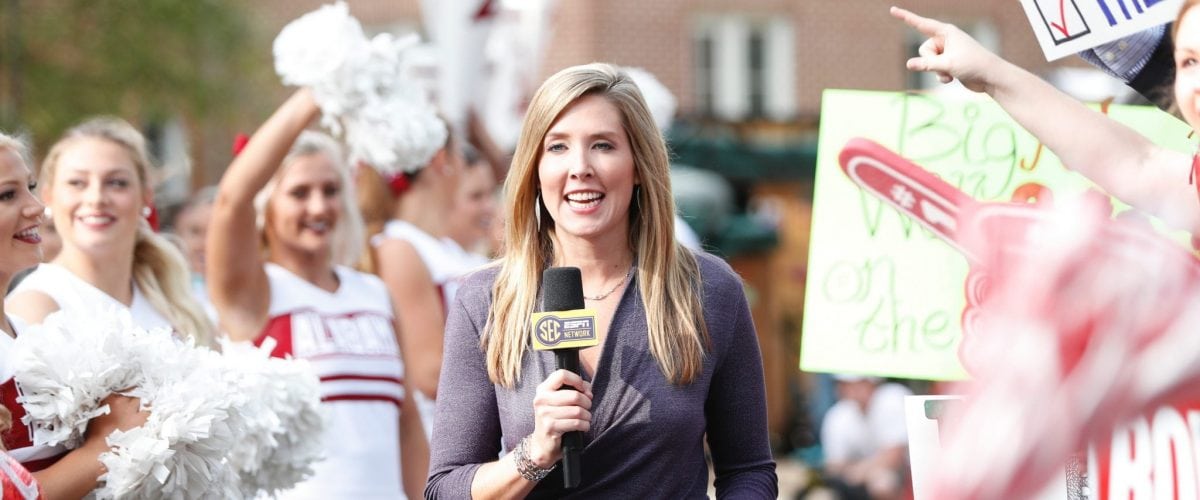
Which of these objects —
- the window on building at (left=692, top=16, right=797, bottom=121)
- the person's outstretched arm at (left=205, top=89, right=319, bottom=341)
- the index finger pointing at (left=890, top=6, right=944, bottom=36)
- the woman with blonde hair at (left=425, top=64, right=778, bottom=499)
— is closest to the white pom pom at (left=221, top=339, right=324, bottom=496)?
the person's outstretched arm at (left=205, top=89, right=319, bottom=341)

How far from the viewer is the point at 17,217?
128 inches

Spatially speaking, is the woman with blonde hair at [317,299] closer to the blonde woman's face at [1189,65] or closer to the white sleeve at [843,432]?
the blonde woman's face at [1189,65]

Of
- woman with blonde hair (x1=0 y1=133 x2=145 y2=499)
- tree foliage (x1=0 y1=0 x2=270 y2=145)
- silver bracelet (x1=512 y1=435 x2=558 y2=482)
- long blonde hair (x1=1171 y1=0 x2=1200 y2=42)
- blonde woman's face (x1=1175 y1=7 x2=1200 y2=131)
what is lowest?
silver bracelet (x1=512 y1=435 x2=558 y2=482)

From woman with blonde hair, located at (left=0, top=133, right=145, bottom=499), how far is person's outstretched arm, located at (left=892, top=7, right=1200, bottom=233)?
1902 mm

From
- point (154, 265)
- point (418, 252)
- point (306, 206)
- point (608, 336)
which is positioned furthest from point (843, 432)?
point (608, 336)

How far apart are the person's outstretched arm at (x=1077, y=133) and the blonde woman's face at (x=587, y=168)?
0.63 meters

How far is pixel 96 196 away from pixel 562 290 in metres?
1.95

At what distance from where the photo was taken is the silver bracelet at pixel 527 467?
2.76 metres

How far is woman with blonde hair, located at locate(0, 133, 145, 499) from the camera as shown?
3.12 m

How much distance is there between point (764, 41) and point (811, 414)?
20.2ft

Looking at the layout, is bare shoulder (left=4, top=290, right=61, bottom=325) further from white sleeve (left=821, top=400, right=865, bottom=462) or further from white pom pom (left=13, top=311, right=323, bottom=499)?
white sleeve (left=821, top=400, right=865, bottom=462)

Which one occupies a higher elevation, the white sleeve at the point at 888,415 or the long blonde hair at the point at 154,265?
the long blonde hair at the point at 154,265

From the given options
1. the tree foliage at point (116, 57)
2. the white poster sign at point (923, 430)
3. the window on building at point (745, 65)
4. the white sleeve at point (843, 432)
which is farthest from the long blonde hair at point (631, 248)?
the window on building at point (745, 65)

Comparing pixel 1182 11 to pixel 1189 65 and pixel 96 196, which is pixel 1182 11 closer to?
pixel 1189 65
